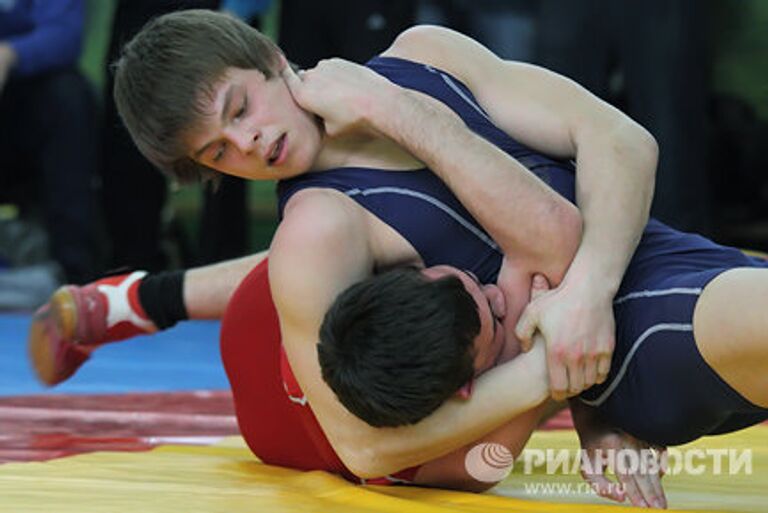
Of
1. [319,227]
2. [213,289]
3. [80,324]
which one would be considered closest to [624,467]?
[319,227]

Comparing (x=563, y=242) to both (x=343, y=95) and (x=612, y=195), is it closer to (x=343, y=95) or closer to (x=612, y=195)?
(x=612, y=195)

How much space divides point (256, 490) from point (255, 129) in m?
0.62

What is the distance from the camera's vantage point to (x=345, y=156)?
2959mm

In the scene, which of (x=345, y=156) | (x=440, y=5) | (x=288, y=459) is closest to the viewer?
(x=345, y=156)

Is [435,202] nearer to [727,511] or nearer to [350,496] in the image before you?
[350,496]

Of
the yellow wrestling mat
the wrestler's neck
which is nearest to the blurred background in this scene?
the yellow wrestling mat

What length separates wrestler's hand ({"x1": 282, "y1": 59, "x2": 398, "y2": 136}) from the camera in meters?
2.87

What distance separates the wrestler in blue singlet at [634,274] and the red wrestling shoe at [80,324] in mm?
964

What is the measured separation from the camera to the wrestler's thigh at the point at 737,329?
2553 millimetres

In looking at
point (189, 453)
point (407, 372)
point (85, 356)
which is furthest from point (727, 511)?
point (85, 356)

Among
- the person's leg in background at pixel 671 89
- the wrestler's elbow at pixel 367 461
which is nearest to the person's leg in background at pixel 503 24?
the person's leg in background at pixel 671 89

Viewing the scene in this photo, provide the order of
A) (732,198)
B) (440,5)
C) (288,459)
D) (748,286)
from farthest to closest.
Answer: (732,198) < (440,5) < (288,459) < (748,286)

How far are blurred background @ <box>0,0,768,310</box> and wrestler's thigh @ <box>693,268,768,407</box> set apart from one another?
327 centimetres

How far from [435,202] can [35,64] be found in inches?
156
